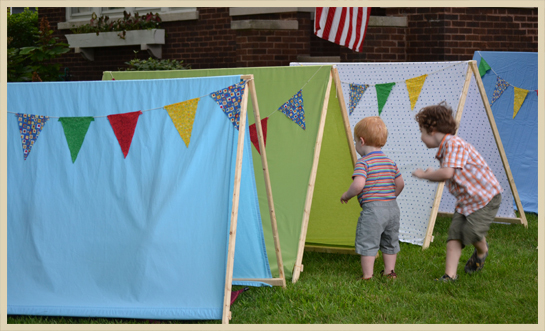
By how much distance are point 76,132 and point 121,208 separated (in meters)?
0.58

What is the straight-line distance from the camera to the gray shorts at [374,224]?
407 centimetres

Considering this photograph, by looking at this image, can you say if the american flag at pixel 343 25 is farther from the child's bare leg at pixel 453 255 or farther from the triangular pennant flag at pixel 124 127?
the triangular pennant flag at pixel 124 127

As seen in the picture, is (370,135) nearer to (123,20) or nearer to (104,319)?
(104,319)

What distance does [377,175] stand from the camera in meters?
4.06

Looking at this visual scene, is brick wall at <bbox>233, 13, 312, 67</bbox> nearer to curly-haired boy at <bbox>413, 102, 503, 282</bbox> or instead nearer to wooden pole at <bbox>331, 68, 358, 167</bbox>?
wooden pole at <bbox>331, 68, 358, 167</bbox>

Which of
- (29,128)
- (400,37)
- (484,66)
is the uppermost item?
(400,37)

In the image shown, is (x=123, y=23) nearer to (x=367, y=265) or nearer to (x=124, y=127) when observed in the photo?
(x=124, y=127)

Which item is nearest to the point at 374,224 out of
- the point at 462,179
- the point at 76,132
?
the point at 462,179

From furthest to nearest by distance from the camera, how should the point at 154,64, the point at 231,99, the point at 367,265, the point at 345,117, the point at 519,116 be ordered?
the point at 154,64 → the point at 519,116 → the point at 345,117 → the point at 367,265 → the point at 231,99

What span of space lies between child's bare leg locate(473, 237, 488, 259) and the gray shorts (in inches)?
23.3

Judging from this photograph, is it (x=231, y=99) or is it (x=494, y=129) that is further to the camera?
(x=494, y=129)

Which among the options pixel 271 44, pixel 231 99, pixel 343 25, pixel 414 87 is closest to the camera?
pixel 231 99

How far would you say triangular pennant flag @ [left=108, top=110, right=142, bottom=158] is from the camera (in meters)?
3.54

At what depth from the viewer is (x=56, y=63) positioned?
36.5 feet
